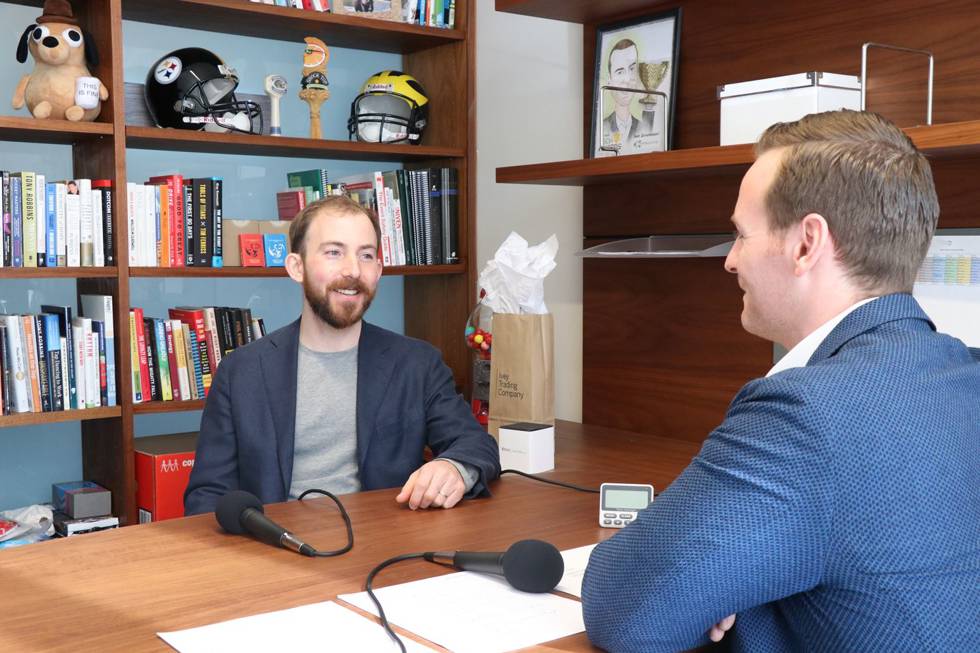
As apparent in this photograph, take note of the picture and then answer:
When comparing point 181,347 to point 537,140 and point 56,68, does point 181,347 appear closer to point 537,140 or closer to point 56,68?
point 56,68

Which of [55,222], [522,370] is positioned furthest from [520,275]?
[55,222]

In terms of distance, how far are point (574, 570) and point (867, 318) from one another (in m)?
0.55

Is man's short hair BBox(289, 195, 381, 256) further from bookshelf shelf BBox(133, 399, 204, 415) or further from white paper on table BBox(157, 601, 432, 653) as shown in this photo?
white paper on table BBox(157, 601, 432, 653)

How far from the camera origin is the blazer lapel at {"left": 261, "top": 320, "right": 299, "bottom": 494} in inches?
81.7

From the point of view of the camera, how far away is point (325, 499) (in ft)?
6.12

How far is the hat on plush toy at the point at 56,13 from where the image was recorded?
104 inches

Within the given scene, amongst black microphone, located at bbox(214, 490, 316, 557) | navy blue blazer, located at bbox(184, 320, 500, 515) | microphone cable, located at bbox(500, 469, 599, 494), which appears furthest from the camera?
navy blue blazer, located at bbox(184, 320, 500, 515)

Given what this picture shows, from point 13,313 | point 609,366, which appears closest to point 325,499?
point 609,366

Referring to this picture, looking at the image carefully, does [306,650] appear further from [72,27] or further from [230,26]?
[230,26]

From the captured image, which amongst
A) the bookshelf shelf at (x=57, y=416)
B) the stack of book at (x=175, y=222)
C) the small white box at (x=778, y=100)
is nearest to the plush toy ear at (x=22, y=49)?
the stack of book at (x=175, y=222)

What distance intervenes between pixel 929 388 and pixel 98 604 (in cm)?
100

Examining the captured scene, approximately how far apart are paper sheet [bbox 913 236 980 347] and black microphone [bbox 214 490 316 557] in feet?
4.65

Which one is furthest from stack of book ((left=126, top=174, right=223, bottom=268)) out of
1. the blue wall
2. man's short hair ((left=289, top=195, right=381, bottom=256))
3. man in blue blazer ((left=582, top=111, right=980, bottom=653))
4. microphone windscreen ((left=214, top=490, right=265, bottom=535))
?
man in blue blazer ((left=582, top=111, right=980, bottom=653))

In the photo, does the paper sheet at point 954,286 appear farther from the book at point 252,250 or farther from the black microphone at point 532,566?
the book at point 252,250
